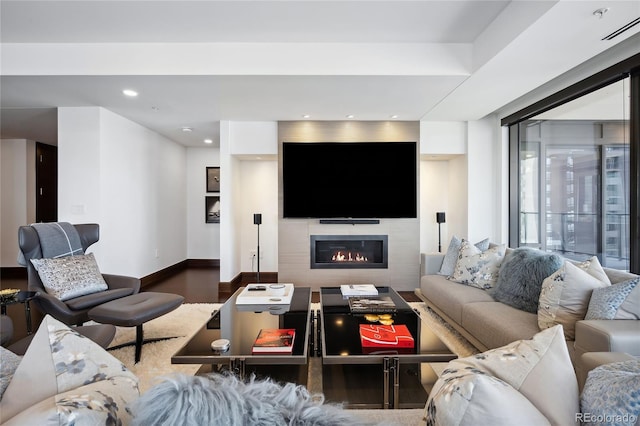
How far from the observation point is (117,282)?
289 centimetres

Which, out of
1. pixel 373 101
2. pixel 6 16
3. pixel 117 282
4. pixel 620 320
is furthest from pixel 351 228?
pixel 6 16

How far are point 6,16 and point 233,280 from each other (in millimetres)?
3614

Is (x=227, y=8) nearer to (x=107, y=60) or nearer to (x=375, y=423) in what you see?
(x=107, y=60)

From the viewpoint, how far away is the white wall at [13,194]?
580cm

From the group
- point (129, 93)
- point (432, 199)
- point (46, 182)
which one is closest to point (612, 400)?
point (129, 93)

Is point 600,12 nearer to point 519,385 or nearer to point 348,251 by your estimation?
point 519,385

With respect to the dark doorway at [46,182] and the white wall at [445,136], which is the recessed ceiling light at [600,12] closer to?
the white wall at [445,136]

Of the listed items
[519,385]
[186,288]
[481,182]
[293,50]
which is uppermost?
[293,50]

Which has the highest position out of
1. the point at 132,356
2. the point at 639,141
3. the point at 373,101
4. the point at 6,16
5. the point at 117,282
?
the point at 6,16

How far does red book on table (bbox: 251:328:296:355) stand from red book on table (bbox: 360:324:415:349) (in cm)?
42

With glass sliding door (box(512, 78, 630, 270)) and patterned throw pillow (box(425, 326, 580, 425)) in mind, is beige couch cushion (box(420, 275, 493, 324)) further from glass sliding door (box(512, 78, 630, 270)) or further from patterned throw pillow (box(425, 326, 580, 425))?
patterned throw pillow (box(425, 326, 580, 425))

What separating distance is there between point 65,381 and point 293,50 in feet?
9.64

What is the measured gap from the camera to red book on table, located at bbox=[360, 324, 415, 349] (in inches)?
71.4

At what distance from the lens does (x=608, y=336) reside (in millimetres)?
1515
